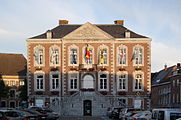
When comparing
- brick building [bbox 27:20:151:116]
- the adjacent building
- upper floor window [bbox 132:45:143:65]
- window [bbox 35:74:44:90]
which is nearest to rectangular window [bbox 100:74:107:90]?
brick building [bbox 27:20:151:116]

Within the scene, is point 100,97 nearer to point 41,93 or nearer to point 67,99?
point 67,99

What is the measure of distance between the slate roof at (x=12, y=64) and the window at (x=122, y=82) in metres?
33.2

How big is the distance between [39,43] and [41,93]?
23.3ft

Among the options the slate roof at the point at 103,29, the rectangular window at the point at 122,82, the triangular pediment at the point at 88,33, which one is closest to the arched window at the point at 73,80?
the triangular pediment at the point at 88,33

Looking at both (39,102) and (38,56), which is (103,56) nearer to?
(38,56)

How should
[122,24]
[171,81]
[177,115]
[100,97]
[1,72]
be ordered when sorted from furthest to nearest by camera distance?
[1,72] → [171,81] → [122,24] → [100,97] → [177,115]

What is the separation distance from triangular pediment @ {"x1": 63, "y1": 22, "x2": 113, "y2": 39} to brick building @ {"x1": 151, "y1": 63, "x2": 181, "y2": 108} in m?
20.5

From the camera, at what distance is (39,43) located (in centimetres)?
5909

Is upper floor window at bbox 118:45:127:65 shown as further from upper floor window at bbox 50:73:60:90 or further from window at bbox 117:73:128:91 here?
upper floor window at bbox 50:73:60:90

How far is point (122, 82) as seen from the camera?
58.3 meters

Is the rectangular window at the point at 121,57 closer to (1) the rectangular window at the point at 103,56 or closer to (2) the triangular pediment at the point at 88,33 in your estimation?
(1) the rectangular window at the point at 103,56

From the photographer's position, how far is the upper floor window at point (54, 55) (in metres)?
58.7

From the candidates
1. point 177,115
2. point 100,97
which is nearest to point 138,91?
point 100,97

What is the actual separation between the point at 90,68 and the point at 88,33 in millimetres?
4982
